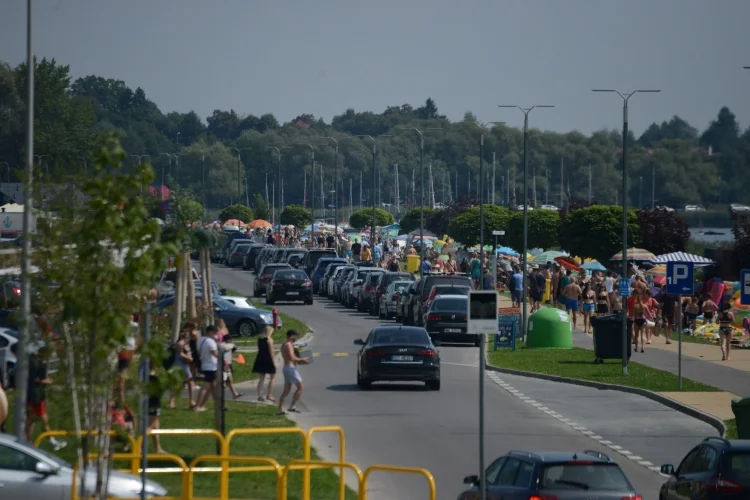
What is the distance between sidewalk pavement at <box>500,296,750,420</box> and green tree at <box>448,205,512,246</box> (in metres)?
31.6

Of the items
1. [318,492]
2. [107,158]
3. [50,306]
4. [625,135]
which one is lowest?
[318,492]

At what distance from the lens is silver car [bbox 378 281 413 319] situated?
5094 cm

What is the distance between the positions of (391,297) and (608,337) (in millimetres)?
17875

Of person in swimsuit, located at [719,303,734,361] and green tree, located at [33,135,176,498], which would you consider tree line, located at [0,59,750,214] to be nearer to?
person in swimsuit, located at [719,303,734,361]

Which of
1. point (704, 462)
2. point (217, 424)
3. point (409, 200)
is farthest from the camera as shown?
point (409, 200)

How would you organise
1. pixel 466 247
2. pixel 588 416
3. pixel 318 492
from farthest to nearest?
pixel 466 247 → pixel 588 416 → pixel 318 492

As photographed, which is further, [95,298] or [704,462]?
[704,462]

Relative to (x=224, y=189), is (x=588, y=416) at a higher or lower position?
lower

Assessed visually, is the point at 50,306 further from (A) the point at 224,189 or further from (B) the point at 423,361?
(A) the point at 224,189

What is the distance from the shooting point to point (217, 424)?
1867 centimetres

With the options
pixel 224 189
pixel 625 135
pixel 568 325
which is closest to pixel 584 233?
pixel 568 325

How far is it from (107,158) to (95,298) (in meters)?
1.14

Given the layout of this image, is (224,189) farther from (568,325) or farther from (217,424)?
(217,424)

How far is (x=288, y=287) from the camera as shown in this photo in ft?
188
